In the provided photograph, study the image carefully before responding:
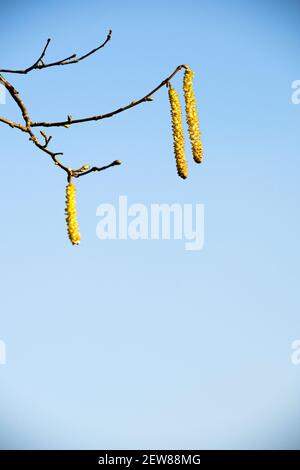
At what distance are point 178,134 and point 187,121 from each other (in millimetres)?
72

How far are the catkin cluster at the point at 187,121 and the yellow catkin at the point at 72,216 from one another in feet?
1.58

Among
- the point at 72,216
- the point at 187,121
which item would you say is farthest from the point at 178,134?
the point at 72,216

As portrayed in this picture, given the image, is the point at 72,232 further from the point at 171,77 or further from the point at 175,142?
the point at 171,77

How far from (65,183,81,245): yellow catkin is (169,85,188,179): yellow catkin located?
1.58ft

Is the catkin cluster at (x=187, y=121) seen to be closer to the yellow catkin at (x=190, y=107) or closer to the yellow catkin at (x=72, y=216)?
the yellow catkin at (x=190, y=107)

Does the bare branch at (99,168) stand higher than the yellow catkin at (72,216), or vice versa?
the bare branch at (99,168)

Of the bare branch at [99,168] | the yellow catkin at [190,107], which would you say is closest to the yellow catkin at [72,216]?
the bare branch at [99,168]

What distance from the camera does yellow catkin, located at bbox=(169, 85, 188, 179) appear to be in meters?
2.55

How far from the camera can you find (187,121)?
2646mm

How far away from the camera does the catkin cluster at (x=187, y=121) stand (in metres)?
2.55

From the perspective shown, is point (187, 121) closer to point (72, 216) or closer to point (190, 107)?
point (190, 107)
